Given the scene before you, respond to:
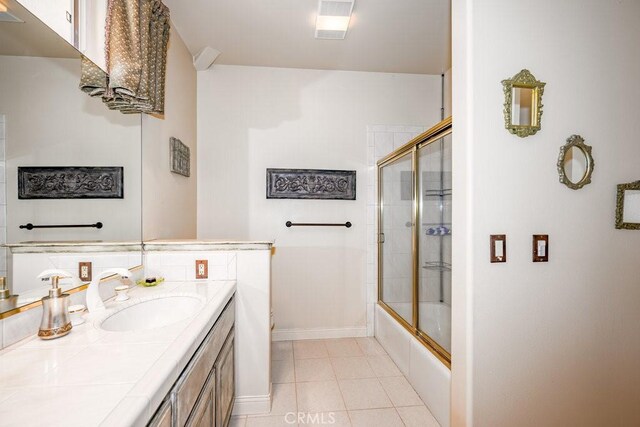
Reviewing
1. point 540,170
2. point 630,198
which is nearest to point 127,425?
point 540,170

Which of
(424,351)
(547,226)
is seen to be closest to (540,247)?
(547,226)

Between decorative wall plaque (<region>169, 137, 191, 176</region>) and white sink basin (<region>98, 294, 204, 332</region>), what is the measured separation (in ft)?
3.50

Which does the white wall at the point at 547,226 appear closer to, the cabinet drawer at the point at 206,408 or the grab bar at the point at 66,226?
the cabinet drawer at the point at 206,408

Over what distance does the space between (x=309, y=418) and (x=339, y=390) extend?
0.33 metres

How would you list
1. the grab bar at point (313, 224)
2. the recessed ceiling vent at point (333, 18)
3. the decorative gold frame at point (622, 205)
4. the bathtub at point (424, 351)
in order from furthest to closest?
the grab bar at point (313, 224)
the recessed ceiling vent at point (333, 18)
the bathtub at point (424, 351)
the decorative gold frame at point (622, 205)

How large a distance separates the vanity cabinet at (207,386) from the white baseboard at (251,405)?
6.9 inches

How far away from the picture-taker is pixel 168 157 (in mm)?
2084

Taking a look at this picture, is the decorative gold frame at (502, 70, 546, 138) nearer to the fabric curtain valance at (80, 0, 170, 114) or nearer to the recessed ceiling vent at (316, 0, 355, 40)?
the recessed ceiling vent at (316, 0, 355, 40)

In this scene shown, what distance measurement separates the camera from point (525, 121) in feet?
4.37

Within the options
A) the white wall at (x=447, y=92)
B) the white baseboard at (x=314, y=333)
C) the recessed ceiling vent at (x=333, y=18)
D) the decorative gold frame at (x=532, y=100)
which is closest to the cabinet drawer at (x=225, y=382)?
the white baseboard at (x=314, y=333)

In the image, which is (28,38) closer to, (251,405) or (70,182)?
(70,182)

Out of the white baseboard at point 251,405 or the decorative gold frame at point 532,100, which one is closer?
the decorative gold frame at point 532,100

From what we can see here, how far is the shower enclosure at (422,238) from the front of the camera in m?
2.15

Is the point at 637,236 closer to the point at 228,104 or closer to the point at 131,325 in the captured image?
the point at 131,325
